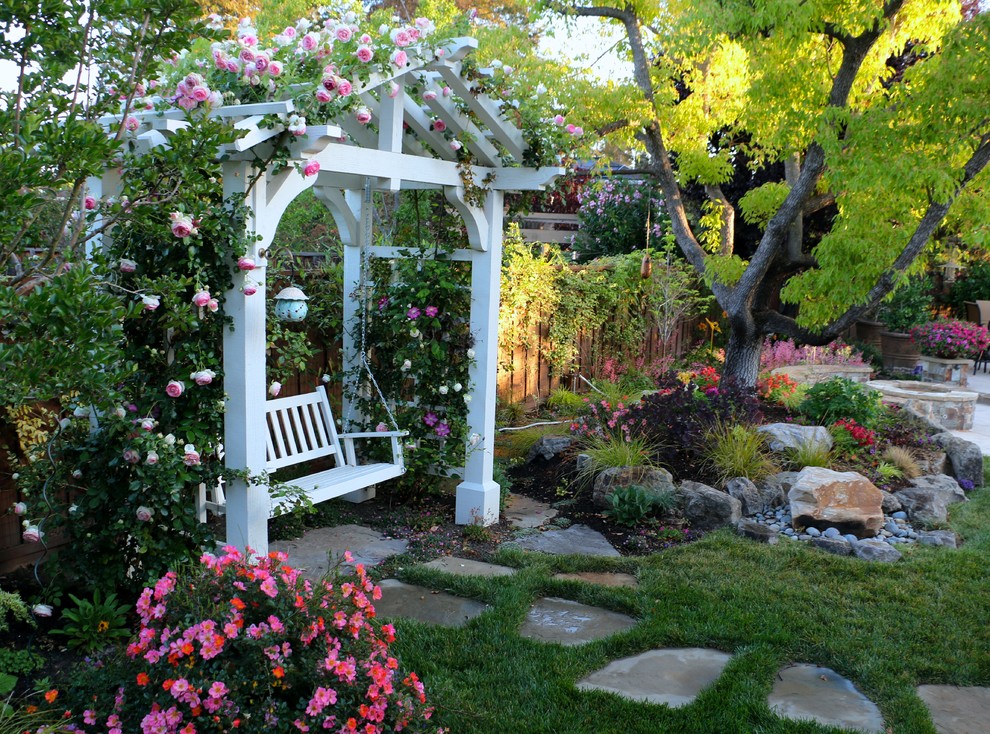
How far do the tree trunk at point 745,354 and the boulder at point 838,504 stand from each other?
2.65 m

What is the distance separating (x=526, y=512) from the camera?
5688mm

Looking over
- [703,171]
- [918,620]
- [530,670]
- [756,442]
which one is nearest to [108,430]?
[530,670]

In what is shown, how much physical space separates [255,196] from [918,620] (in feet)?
11.6

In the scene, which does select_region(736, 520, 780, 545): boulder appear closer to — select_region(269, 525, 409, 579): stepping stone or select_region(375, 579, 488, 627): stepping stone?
select_region(375, 579, 488, 627): stepping stone

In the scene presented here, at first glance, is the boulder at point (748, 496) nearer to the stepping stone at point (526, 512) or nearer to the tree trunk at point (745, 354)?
the stepping stone at point (526, 512)

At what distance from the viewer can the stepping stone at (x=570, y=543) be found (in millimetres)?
4930

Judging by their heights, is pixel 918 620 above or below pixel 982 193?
below

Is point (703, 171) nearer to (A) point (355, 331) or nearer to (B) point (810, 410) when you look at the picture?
(B) point (810, 410)

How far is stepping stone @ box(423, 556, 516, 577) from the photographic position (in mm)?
4438

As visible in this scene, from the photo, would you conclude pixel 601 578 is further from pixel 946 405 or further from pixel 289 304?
pixel 946 405

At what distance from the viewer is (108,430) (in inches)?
136

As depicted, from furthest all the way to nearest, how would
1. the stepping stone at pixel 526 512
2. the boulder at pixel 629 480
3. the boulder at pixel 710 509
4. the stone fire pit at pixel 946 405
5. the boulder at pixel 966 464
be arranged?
the stone fire pit at pixel 946 405, the boulder at pixel 966 464, the boulder at pixel 629 480, the stepping stone at pixel 526 512, the boulder at pixel 710 509

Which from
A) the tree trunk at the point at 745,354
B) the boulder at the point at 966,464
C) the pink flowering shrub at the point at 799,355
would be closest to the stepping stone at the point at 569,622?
the boulder at the point at 966,464

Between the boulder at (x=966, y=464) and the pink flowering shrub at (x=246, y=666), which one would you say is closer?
the pink flowering shrub at (x=246, y=666)
